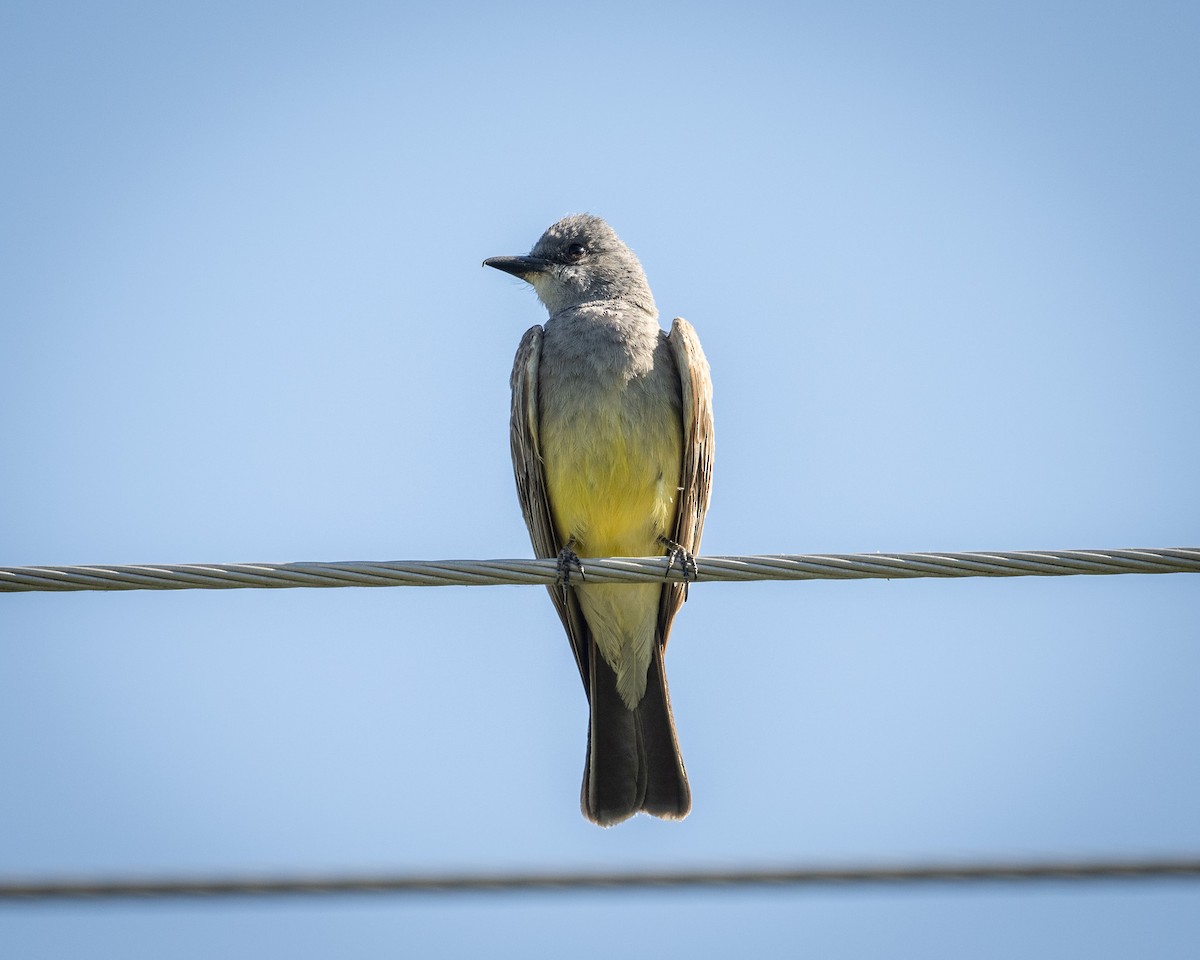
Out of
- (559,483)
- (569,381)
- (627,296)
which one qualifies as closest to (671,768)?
(559,483)

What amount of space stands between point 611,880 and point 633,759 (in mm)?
3110

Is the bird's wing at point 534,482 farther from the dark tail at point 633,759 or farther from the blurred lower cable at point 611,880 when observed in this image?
the blurred lower cable at point 611,880

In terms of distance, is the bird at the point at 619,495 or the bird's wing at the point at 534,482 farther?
the bird's wing at the point at 534,482

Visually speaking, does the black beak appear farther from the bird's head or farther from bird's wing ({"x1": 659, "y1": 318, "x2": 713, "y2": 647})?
bird's wing ({"x1": 659, "y1": 318, "x2": 713, "y2": 647})

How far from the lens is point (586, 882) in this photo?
391 centimetres

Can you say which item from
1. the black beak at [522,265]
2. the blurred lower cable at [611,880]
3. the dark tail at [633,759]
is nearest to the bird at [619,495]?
the dark tail at [633,759]

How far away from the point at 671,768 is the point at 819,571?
2.62m

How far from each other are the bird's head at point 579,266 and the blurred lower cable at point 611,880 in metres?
4.58

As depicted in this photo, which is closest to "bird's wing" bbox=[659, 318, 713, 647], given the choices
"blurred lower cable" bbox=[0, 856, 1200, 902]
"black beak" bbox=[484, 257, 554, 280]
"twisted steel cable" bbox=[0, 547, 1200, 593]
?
"black beak" bbox=[484, 257, 554, 280]

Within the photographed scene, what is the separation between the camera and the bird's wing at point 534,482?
23.1 ft

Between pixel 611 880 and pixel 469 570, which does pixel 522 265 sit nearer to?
pixel 469 570

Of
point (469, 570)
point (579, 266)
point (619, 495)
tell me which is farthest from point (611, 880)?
point (579, 266)

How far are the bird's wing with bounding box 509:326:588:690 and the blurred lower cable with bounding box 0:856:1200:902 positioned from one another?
10.3ft

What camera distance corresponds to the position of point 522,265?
8.50 meters
